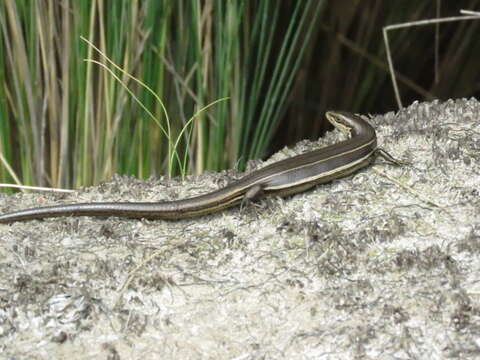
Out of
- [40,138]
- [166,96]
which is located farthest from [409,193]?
[40,138]

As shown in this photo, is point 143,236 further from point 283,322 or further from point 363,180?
point 363,180

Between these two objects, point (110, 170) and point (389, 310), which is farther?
point (110, 170)

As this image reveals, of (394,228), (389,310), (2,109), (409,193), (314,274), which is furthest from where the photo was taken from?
(2,109)

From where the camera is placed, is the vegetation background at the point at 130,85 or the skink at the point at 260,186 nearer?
the skink at the point at 260,186

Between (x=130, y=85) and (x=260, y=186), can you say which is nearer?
(x=260, y=186)

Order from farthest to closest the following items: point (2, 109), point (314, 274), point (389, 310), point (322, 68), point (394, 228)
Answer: point (322, 68), point (2, 109), point (394, 228), point (314, 274), point (389, 310)

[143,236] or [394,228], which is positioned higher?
[394,228]

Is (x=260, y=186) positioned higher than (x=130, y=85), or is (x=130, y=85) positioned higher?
(x=130, y=85)

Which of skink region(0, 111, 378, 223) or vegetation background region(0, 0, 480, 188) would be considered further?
vegetation background region(0, 0, 480, 188)
